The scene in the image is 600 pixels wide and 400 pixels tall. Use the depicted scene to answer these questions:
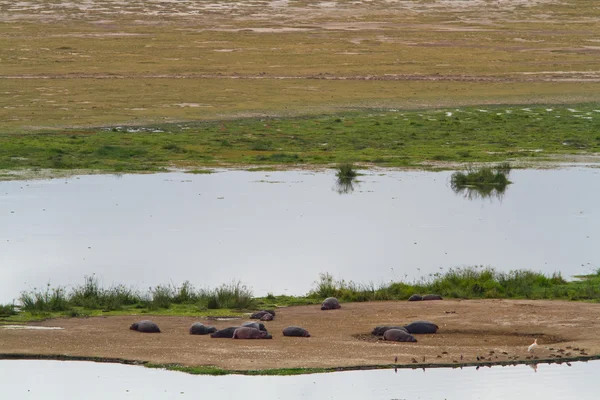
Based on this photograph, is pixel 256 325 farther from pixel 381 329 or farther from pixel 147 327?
pixel 381 329

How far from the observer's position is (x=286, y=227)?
23.5 m

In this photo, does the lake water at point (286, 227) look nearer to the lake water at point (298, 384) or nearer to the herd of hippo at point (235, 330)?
the herd of hippo at point (235, 330)

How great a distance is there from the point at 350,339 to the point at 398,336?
58 centimetres

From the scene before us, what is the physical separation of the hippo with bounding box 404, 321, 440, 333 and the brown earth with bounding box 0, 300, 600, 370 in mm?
149

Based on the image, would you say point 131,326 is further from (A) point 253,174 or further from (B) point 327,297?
(A) point 253,174

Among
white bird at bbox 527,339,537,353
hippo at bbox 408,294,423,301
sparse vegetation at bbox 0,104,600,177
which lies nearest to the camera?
white bird at bbox 527,339,537,353

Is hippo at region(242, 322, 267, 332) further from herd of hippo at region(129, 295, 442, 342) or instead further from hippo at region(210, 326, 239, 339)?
hippo at region(210, 326, 239, 339)

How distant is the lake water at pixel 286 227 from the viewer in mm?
19375

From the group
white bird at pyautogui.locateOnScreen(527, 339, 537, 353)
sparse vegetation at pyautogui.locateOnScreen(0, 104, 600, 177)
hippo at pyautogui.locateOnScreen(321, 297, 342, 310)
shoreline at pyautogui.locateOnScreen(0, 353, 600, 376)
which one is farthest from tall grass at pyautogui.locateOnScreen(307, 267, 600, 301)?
sparse vegetation at pyautogui.locateOnScreen(0, 104, 600, 177)

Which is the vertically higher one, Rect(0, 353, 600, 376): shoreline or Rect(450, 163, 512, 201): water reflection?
Rect(450, 163, 512, 201): water reflection

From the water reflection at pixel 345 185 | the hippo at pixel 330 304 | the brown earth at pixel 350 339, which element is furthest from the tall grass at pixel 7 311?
Result: the water reflection at pixel 345 185

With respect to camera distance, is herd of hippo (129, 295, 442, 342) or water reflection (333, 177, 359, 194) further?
water reflection (333, 177, 359, 194)

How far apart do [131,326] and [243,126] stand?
79.1 feet

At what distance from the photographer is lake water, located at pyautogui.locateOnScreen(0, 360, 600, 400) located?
11539mm
